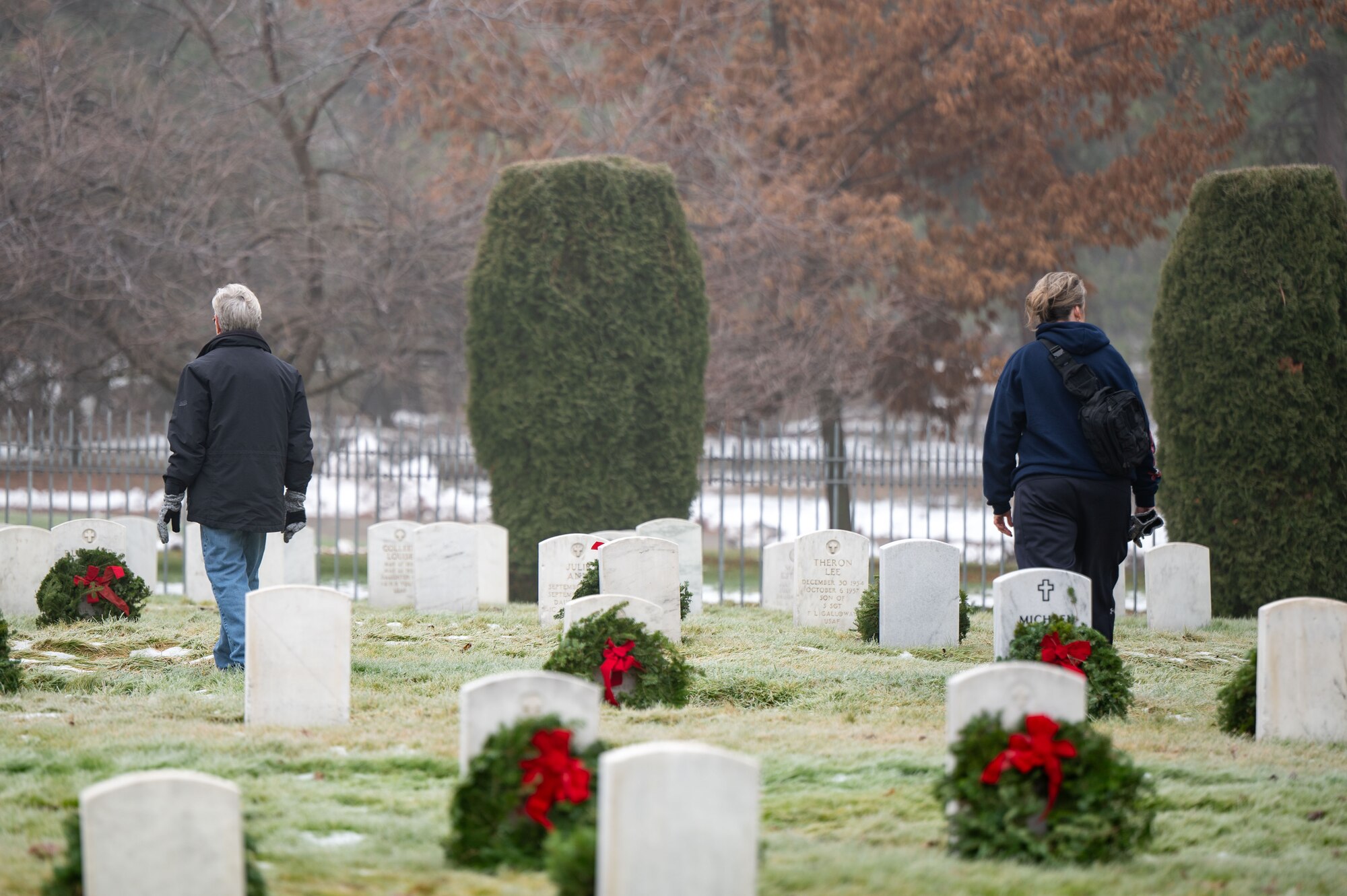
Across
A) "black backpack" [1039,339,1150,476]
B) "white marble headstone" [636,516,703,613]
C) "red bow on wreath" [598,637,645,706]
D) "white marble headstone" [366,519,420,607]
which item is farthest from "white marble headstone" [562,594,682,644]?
"white marble headstone" [366,519,420,607]

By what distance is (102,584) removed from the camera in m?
8.32

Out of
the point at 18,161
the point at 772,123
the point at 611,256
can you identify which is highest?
the point at 772,123

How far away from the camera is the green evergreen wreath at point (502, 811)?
354 cm

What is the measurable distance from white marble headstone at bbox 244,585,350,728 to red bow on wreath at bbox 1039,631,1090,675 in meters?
3.06

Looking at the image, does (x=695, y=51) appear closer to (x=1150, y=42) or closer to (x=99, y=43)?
(x=1150, y=42)

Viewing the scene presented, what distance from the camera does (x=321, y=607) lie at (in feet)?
17.8

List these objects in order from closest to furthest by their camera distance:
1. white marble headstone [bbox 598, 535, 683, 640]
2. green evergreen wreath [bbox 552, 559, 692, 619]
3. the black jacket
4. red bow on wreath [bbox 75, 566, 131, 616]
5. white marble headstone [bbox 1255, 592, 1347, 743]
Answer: white marble headstone [bbox 1255, 592, 1347, 743] < the black jacket < white marble headstone [bbox 598, 535, 683, 640] < green evergreen wreath [bbox 552, 559, 692, 619] < red bow on wreath [bbox 75, 566, 131, 616]

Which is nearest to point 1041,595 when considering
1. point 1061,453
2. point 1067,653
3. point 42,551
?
point 1067,653

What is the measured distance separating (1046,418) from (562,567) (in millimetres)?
3958

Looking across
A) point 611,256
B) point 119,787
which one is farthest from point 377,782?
point 611,256

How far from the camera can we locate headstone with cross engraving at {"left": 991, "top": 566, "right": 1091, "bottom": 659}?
19.4ft

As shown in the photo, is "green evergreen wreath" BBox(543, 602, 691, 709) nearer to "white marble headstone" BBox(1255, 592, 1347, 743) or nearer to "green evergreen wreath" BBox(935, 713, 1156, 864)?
"green evergreen wreath" BBox(935, 713, 1156, 864)

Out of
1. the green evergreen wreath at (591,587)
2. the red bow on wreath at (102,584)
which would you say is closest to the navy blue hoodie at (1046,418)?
the green evergreen wreath at (591,587)

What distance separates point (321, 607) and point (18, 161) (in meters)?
9.90
